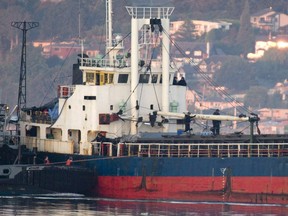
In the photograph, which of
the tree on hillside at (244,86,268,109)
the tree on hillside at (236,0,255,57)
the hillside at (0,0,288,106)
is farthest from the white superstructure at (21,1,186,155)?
the tree on hillside at (236,0,255,57)

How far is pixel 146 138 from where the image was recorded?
85.6m

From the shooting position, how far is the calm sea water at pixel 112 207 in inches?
3164

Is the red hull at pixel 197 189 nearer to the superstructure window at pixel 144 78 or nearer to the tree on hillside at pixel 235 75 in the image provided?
the superstructure window at pixel 144 78

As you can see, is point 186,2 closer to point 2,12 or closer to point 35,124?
point 2,12

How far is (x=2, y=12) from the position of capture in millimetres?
Result: 156625

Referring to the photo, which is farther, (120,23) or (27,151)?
(120,23)

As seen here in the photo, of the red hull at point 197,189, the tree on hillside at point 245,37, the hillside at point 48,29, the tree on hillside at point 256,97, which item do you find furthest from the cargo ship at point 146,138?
the tree on hillside at point 245,37

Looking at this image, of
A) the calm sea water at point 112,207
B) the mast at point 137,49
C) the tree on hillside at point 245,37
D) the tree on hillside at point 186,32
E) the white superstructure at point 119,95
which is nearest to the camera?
the calm sea water at point 112,207

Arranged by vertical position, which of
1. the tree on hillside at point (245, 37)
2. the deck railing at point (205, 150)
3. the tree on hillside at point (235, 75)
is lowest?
the deck railing at point (205, 150)

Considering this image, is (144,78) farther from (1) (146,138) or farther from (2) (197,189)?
(2) (197,189)

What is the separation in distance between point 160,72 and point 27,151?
6.07m

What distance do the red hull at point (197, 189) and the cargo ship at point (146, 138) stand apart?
0.04m

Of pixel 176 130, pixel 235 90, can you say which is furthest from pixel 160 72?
pixel 235 90

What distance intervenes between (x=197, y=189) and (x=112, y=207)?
3.58 m
